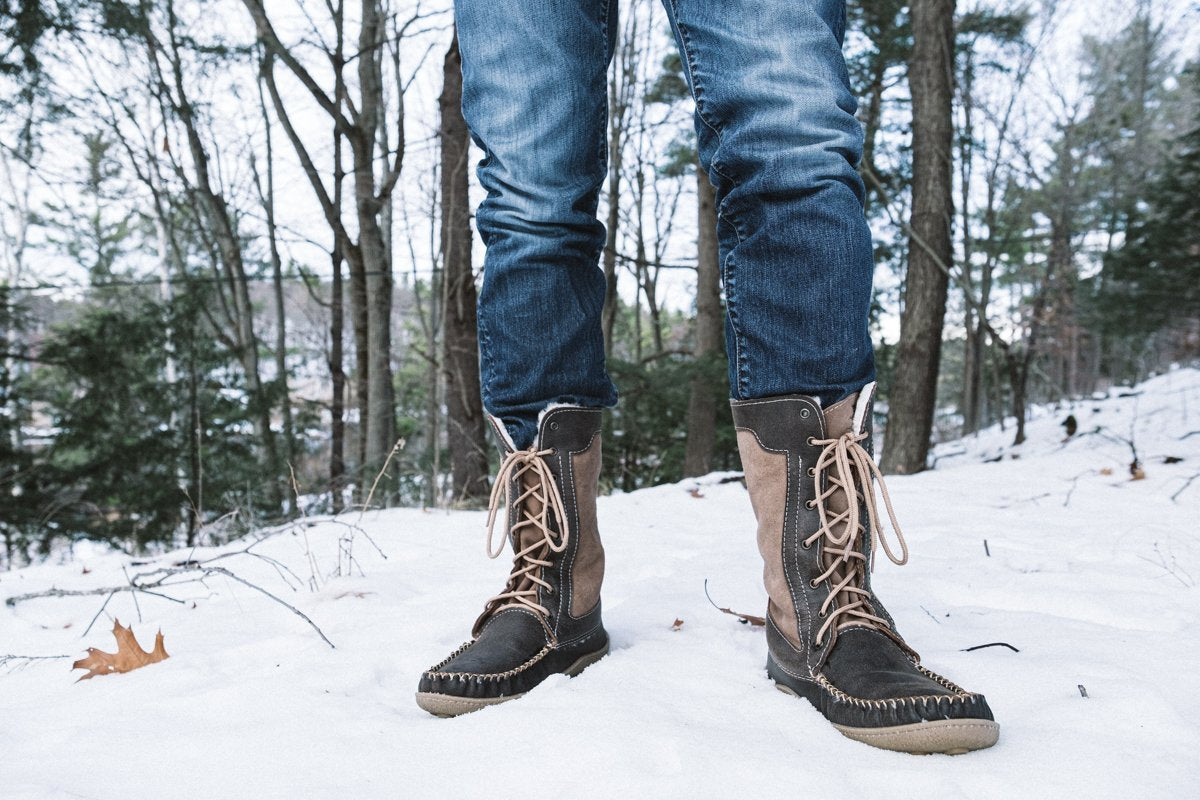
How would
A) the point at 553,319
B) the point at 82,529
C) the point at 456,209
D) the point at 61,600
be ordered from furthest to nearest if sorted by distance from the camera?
1. the point at 82,529
2. the point at 456,209
3. the point at 61,600
4. the point at 553,319

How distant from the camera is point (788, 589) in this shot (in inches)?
35.0

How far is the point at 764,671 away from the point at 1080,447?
3778 mm

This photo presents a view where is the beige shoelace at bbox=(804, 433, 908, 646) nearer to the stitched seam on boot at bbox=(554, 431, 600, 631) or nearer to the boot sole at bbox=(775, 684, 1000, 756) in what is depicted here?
the boot sole at bbox=(775, 684, 1000, 756)

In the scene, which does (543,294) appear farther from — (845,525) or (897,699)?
(897,699)

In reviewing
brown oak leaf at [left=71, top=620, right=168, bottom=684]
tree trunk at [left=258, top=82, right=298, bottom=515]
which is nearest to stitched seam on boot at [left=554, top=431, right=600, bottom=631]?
brown oak leaf at [left=71, top=620, right=168, bottom=684]

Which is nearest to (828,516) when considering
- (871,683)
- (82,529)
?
(871,683)

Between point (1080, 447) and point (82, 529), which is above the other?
point (1080, 447)

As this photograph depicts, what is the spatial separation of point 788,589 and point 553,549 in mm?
316

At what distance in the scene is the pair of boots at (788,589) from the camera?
0.73 metres

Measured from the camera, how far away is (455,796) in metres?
0.62

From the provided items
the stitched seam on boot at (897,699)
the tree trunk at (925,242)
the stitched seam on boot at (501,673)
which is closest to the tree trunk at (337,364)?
the tree trunk at (925,242)

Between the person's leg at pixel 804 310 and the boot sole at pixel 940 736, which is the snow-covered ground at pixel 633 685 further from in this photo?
the person's leg at pixel 804 310

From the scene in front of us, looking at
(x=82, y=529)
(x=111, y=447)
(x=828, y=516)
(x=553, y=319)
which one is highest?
(x=553, y=319)

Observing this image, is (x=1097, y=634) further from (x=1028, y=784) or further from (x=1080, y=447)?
(x=1080, y=447)
